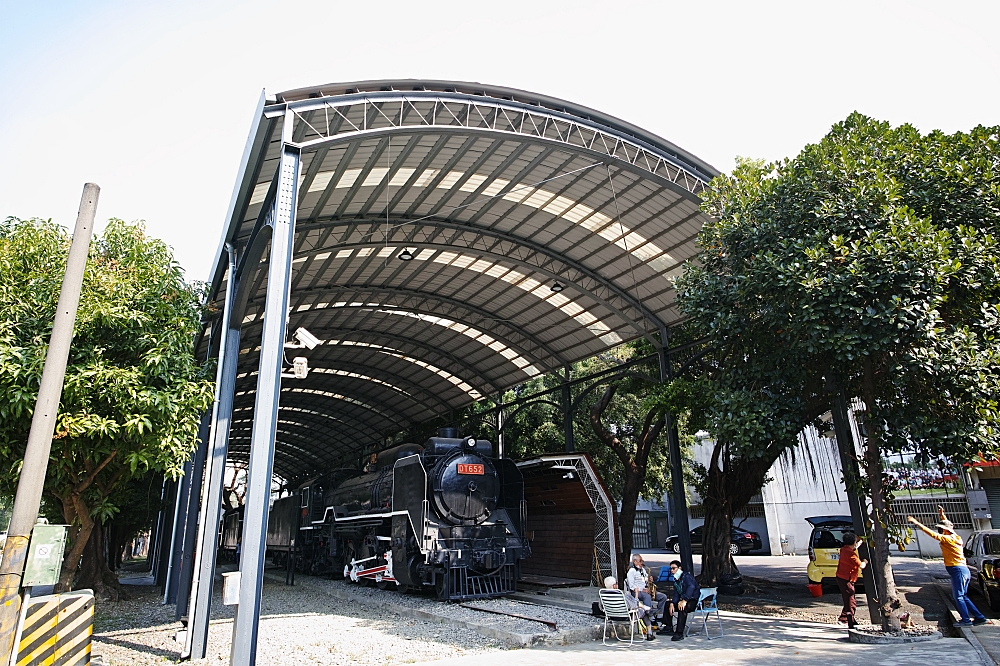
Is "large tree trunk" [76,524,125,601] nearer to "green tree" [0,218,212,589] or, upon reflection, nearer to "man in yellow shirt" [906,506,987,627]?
"green tree" [0,218,212,589]

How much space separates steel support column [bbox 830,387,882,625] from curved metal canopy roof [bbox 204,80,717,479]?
19.8 ft

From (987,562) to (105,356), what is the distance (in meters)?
14.9

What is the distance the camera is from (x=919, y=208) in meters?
9.19

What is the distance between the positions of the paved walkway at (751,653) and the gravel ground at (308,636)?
2.87 feet

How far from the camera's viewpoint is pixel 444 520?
41.7 ft

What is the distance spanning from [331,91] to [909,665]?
11.2 meters

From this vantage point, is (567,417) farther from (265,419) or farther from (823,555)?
(265,419)

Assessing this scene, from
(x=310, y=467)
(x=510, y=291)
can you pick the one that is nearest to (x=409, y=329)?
(x=510, y=291)

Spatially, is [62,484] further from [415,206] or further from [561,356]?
[561,356]

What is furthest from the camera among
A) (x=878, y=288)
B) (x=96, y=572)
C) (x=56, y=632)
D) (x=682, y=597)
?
(x=96, y=572)

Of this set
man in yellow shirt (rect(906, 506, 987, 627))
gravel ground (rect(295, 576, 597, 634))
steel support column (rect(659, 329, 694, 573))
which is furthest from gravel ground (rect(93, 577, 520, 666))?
steel support column (rect(659, 329, 694, 573))

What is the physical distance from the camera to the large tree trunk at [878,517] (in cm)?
860

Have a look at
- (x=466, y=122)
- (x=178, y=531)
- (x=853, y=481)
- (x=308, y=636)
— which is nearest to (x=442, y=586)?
(x=308, y=636)

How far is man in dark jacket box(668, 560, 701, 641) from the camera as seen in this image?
9.06 meters
